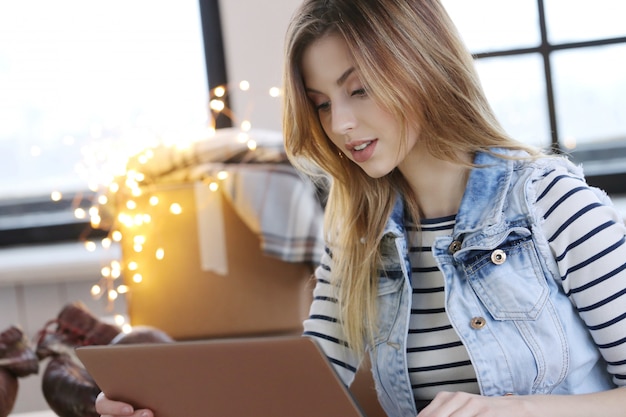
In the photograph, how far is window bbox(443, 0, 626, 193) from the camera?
2.62 m

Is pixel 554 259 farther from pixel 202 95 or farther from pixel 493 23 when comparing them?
pixel 202 95

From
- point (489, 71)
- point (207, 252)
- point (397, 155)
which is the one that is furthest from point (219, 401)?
point (489, 71)

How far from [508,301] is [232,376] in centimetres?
40

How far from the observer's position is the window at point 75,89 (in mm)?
2916

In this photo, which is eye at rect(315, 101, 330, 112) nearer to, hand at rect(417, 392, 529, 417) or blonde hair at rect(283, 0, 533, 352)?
blonde hair at rect(283, 0, 533, 352)

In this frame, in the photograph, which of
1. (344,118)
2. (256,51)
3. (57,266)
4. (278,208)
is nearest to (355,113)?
(344,118)

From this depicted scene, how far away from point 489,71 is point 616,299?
1.69 m

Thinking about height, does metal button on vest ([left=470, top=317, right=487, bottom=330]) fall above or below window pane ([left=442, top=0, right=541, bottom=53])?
below

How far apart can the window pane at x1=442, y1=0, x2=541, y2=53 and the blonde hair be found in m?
1.44

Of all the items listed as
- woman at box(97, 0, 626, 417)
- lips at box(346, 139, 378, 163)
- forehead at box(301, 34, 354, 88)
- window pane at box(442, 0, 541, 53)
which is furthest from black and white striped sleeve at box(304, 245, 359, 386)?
window pane at box(442, 0, 541, 53)

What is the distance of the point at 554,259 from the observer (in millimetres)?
1167

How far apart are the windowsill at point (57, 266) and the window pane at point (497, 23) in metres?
1.25

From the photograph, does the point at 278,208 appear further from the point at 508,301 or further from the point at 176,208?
the point at 508,301

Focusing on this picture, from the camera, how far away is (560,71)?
8.72 ft
